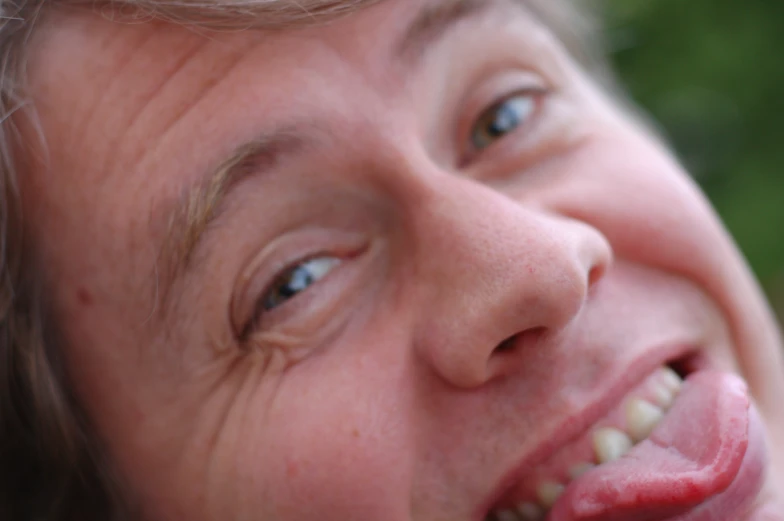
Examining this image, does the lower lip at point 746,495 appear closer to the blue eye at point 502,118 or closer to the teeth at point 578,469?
the teeth at point 578,469

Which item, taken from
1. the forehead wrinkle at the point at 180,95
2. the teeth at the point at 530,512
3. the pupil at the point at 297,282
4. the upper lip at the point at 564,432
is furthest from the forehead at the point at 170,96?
the teeth at the point at 530,512

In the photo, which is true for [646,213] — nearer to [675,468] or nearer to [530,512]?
[675,468]

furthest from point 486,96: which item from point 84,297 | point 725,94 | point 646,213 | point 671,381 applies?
point 725,94

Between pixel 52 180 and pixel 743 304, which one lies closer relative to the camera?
pixel 52 180

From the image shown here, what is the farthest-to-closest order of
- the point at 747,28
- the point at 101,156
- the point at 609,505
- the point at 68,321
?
the point at 747,28
the point at 68,321
the point at 101,156
the point at 609,505

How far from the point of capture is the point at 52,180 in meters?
1.44

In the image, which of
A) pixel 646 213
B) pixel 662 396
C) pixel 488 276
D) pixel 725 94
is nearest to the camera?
pixel 488 276

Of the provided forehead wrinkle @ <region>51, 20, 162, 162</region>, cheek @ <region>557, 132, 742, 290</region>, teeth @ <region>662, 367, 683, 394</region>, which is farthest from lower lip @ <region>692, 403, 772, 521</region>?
forehead wrinkle @ <region>51, 20, 162, 162</region>

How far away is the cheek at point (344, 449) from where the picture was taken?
1283mm

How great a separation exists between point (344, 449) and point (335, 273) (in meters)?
0.33

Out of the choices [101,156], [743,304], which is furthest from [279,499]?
[743,304]

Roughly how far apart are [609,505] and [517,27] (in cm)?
93

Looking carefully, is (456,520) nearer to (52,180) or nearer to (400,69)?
(400,69)

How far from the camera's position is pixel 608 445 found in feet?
4.42
